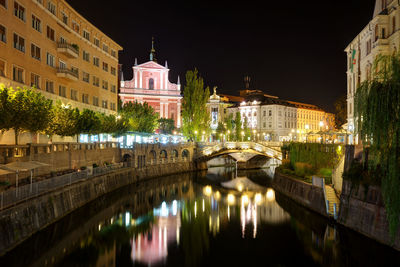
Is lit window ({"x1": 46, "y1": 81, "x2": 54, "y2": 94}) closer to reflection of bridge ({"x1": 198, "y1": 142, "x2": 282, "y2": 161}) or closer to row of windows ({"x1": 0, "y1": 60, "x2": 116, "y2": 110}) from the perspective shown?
row of windows ({"x1": 0, "y1": 60, "x2": 116, "y2": 110})

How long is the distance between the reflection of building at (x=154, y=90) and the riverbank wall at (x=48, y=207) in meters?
52.7

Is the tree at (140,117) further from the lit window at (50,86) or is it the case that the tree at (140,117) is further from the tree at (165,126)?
the lit window at (50,86)

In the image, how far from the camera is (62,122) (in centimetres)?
4038

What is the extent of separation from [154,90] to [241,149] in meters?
41.0

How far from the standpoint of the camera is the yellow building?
122 feet

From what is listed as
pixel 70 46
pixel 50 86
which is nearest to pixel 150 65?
pixel 70 46

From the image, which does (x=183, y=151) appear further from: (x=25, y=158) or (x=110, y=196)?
(x=25, y=158)

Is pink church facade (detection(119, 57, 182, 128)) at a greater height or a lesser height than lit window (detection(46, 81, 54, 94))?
greater

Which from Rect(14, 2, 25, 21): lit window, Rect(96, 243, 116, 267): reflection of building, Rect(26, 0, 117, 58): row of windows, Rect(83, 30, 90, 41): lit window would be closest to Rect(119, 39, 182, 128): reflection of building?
Rect(26, 0, 117, 58): row of windows

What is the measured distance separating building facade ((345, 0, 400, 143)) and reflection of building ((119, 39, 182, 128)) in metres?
57.2

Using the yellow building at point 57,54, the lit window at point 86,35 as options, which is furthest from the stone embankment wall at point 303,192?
the lit window at point 86,35

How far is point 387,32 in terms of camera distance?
42.9 meters

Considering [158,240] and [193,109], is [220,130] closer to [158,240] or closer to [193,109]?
[193,109]

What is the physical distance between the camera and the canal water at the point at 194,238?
23031 millimetres
